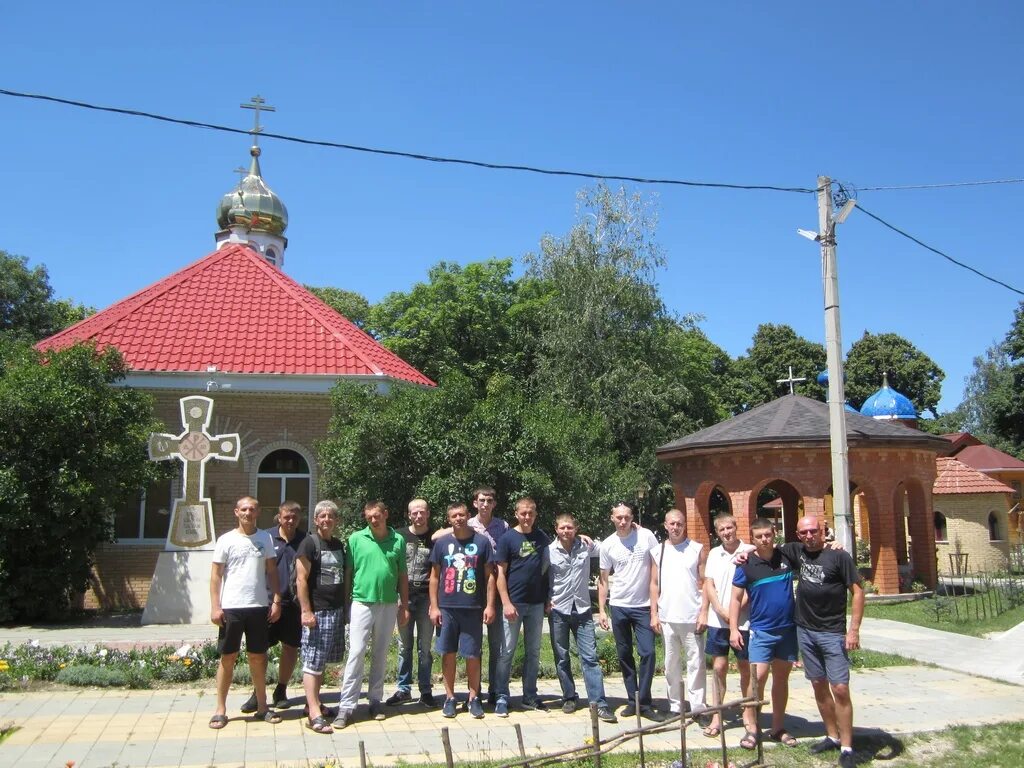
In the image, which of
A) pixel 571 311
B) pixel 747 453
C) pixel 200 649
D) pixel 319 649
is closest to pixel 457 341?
pixel 571 311

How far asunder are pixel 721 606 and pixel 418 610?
9.18ft

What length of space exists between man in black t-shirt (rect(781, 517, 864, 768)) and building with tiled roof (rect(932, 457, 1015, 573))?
987 inches

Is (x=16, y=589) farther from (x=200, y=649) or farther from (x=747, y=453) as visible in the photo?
(x=747, y=453)

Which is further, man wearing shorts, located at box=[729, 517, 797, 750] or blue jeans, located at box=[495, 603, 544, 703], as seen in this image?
blue jeans, located at box=[495, 603, 544, 703]

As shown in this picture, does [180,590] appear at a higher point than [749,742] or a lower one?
higher

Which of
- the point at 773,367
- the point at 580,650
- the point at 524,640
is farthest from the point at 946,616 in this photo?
the point at 773,367

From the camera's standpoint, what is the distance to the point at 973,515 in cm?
2916

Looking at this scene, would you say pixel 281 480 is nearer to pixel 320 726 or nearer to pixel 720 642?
pixel 320 726

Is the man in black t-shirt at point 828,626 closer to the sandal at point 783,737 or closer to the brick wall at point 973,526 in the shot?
the sandal at point 783,737

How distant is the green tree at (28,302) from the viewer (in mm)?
36281

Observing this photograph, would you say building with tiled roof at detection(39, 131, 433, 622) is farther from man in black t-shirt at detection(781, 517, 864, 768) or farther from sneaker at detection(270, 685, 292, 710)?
man in black t-shirt at detection(781, 517, 864, 768)

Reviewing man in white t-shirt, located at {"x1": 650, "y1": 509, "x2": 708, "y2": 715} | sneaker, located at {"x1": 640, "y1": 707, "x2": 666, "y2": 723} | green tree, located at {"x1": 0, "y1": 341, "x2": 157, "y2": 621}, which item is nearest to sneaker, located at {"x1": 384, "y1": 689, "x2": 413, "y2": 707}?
sneaker, located at {"x1": 640, "y1": 707, "x2": 666, "y2": 723}

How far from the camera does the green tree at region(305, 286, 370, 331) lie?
1845 inches

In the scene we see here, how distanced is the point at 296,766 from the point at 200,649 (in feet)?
12.8
